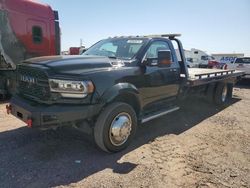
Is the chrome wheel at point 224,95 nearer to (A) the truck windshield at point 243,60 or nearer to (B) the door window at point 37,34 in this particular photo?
(B) the door window at point 37,34

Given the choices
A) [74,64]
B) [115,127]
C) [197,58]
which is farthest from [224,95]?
[197,58]

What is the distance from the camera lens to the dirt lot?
3.74m

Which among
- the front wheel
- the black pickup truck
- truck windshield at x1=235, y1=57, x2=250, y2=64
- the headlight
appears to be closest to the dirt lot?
the front wheel

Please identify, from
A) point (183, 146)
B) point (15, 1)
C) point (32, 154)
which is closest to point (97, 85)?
point (32, 154)

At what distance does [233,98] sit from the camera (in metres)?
10.7

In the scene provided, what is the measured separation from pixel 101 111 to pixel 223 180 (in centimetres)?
204

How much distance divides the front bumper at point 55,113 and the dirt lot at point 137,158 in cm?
71

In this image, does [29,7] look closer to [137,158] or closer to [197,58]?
[137,158]

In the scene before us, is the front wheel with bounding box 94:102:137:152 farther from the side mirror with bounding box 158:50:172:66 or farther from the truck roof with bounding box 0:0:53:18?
the truck roof with bounding box 0:0:53:18

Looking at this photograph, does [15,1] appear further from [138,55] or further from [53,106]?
[53,106]

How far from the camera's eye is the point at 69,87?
3984 mm

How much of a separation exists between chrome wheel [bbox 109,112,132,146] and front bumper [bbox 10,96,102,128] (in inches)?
17.9

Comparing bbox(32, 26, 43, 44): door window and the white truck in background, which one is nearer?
bbox(32, 26, 43, 44): door window

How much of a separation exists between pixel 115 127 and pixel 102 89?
700 millimetres
